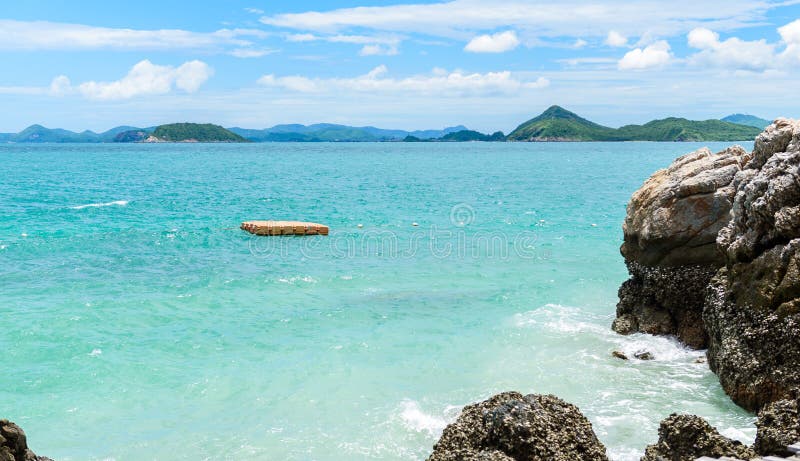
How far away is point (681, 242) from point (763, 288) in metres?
5.24

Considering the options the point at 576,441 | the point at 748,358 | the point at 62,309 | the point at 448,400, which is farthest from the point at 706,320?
the point at 62,309

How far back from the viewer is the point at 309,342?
79.0ft

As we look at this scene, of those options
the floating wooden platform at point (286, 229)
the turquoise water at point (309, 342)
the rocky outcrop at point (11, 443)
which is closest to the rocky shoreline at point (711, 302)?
the turquoise water at point (309, 342)

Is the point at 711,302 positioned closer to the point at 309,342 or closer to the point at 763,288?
the point at 763,288

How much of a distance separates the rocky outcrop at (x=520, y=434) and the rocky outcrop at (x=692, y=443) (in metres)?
1.19

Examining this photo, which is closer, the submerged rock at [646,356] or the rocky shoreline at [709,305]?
the rocky shoreline at [709,305]

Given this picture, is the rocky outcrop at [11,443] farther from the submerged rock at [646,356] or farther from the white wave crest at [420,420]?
the submerged rock at [646,356]

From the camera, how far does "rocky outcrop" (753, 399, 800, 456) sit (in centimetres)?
1209

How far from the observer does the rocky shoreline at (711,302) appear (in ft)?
41.4

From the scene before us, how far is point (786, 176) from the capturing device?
1734cm

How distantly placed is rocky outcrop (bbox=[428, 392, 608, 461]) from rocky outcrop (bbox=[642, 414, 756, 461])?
119 centimetres

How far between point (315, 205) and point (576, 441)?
205 feet

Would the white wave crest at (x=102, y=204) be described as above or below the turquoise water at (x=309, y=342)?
above

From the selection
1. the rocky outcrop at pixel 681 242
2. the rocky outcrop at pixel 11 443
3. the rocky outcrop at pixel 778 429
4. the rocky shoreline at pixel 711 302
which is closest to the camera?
the rocky outcrop at pixel 11 443
